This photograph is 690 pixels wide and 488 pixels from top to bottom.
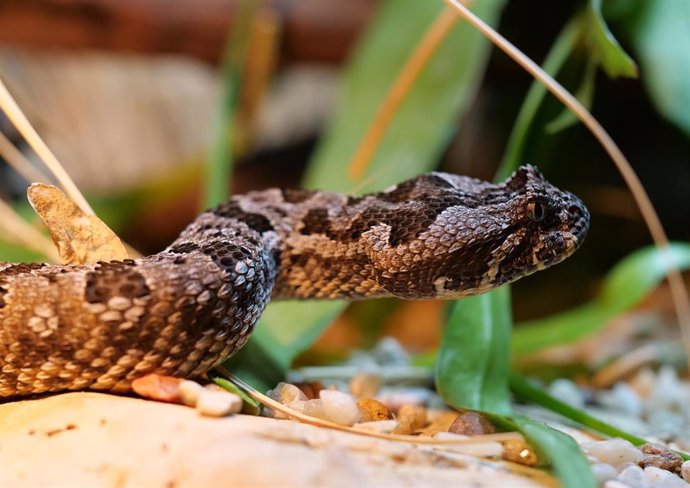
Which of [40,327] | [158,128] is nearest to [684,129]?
[40,327]

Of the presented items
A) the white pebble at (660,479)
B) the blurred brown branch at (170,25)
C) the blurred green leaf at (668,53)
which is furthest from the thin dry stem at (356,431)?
the blurred brown branch at (170,25)

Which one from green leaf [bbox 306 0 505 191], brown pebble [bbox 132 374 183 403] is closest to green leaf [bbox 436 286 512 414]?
green leaf [bbox 306 0 505 191]

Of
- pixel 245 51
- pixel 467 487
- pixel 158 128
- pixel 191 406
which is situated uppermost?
pixel 158 128

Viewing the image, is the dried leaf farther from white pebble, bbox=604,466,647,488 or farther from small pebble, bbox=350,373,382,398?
white pebble, bbox=604,466,647,488

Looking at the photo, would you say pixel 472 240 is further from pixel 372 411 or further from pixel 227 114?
pixel 227 114

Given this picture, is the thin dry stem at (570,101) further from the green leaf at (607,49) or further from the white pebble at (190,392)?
the white pebble at (190,392)

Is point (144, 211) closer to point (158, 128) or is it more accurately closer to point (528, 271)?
point (158, 128)

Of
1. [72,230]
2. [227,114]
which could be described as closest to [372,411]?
[72,230]
